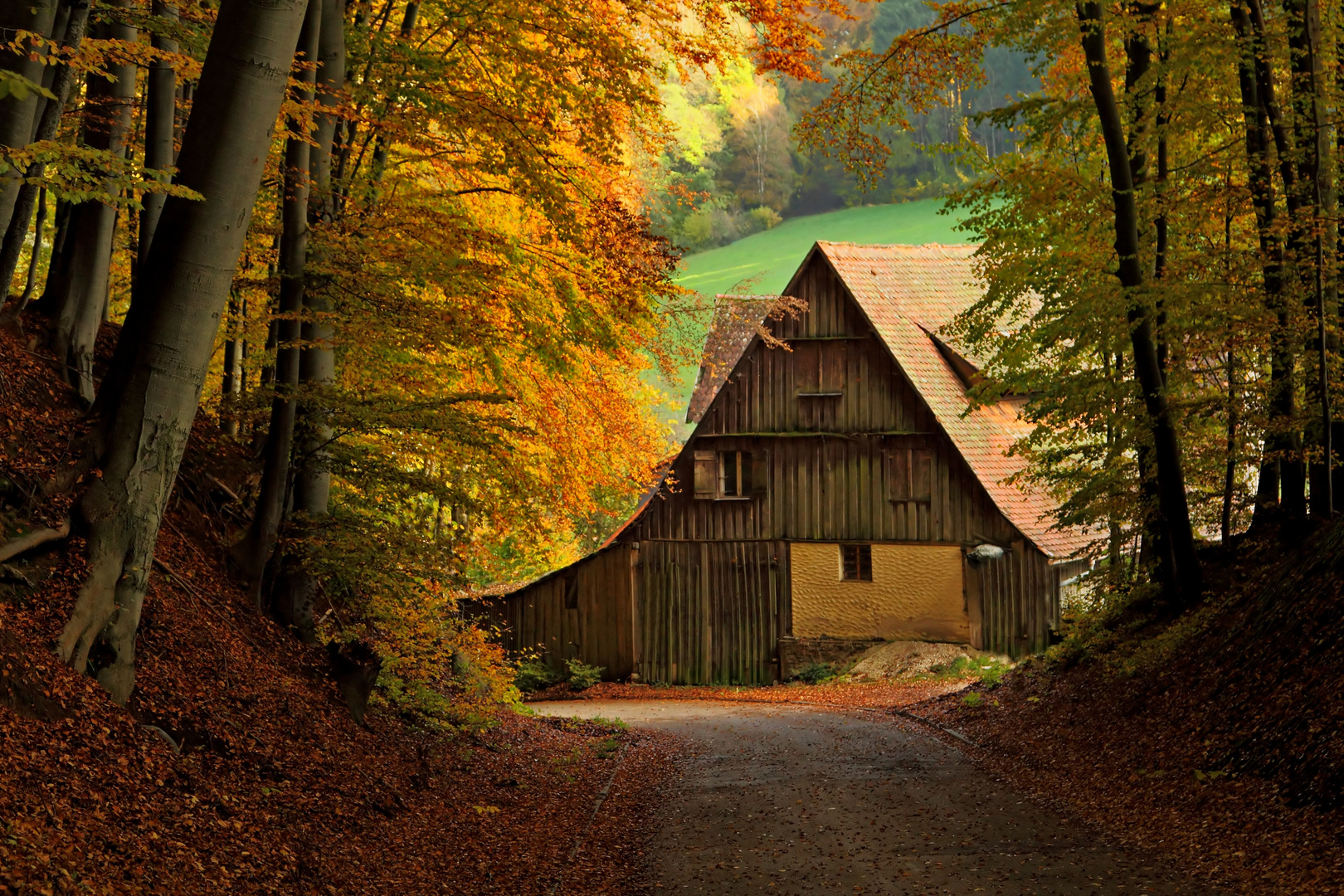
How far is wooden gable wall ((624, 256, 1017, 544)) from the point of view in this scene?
26250mm

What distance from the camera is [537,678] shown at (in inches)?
1149

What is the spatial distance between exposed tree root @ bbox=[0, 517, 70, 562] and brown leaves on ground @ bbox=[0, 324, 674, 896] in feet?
0.42

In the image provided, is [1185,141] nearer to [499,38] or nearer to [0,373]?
[499,38]

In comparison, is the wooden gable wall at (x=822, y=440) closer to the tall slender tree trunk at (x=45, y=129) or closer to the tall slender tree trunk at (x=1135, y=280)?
the tall slender tree trunk at (x=1135, y=280)

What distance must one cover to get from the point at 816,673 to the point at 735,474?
5036mm

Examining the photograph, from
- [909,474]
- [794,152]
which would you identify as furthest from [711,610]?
[794,152]

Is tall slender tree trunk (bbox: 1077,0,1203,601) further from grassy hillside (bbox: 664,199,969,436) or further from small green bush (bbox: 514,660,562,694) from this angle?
grassy hillside (bbox: 664,199,969,436)

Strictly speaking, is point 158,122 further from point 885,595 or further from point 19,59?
point 885,595

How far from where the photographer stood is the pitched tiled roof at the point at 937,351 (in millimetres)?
25391

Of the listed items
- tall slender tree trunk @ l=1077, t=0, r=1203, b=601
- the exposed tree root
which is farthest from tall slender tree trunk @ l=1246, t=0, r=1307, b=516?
the exposed tree root

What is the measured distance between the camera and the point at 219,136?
22.8 feet

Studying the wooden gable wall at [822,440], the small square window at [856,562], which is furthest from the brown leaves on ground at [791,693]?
the wooden gable wall at [822,440]

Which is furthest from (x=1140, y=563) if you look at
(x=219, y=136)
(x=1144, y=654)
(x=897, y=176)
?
(x=897, y=176)

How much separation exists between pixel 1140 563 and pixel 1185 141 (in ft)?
18.6
